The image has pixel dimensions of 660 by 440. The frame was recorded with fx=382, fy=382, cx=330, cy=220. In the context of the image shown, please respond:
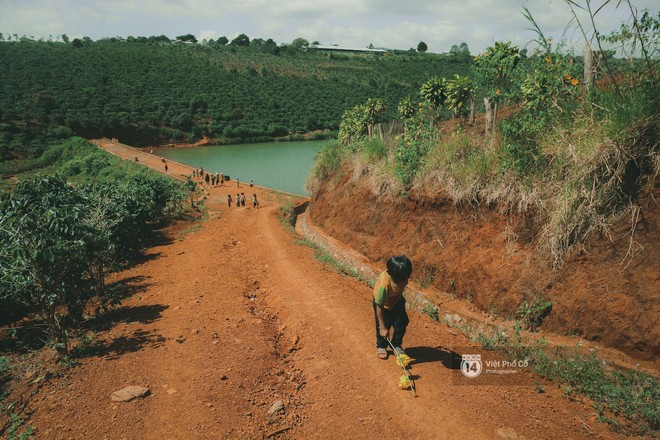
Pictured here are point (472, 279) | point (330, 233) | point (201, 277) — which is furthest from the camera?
point (330, 233)

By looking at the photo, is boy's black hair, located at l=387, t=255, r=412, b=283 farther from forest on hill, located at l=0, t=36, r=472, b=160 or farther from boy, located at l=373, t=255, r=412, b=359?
forest on hill, located at l=0, t=36, r=472, b=160

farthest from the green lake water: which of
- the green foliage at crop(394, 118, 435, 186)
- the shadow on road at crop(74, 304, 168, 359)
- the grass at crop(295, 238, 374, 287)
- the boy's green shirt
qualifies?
the boy's green shirt

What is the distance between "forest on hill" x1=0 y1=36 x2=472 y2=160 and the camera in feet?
194

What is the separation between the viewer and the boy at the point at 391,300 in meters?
4.63

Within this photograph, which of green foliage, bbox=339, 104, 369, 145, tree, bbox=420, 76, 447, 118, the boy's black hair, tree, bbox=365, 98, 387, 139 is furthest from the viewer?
tree, bbox=365, 98, 387, 139

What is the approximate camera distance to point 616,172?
5.14 m

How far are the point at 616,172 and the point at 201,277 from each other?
9540mm

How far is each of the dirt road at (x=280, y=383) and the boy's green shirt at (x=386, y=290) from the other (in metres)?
1.04

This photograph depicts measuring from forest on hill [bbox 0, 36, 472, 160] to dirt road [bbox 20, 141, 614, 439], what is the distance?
49.7 m

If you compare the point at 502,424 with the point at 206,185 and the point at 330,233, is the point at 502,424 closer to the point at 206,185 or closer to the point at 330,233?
the point at 330,233

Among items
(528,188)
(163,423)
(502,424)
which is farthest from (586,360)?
(163,423)

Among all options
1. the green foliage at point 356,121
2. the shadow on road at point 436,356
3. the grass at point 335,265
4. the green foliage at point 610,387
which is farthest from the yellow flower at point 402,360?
the green foliage at point 356,121

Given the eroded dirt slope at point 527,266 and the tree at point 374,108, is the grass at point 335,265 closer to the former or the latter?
the eroded dirt slope at point 527,266

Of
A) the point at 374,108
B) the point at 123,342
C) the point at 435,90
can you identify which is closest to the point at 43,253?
the point at 123,342
